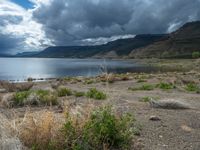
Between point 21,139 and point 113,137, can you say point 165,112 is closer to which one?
point 113,137

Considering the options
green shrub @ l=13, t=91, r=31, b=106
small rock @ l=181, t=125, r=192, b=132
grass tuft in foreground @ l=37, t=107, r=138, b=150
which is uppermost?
grass tuft in foreground @ l=37, t=107, r=138, b=150

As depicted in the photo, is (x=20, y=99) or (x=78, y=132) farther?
(x=20, y=99)

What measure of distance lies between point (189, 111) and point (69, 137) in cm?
611

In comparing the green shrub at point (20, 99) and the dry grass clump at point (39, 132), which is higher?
the dry grass clump at point (39, 132)

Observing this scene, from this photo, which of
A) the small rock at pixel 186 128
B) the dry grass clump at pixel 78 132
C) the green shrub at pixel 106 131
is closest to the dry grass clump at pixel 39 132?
the dry grass clump at pixel 78 132

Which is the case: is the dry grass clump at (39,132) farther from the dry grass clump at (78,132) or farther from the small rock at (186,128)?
the small rock at (186,128)

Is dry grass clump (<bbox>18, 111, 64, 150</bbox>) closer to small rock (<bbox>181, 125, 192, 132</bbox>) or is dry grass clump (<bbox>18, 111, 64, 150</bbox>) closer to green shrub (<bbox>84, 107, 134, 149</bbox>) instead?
green shrub (<bbox>84, 107, 134, 149</bbox>)

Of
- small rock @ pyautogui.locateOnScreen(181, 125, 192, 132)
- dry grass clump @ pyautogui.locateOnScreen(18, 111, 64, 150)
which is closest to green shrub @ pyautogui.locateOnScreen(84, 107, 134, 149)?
dry grass clump @ pyautogui.locateOnScreen(18, 111, 64, 150)

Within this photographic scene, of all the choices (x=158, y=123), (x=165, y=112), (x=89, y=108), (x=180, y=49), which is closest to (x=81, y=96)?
(x=165, y=112)

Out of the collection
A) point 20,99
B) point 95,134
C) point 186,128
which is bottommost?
point 186,128

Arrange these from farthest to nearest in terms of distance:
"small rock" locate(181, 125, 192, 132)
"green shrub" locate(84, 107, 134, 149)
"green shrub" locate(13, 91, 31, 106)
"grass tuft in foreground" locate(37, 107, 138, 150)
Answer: "green shrub" locate(13, 91, 31, 106), "small rock" locate(181, 125, 192, 132), "green shrub" locate(84, 107, 134, 149), "grass tuft in foreground" locate(37, 107, 138, 150)

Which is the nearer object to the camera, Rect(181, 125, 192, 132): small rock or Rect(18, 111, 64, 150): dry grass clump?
Rect(18, 111, 64, 150): dry grass clump

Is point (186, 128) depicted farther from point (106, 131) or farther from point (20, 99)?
point (20, 99)

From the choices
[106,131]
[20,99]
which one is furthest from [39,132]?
[20,99]
